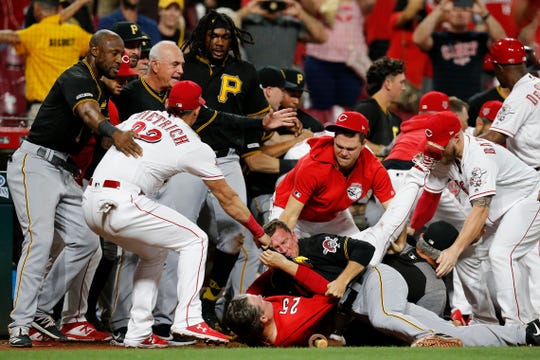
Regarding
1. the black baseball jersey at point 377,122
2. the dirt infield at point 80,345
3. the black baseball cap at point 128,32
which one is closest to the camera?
the dirt infield at point 80,345

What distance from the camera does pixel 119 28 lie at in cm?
836

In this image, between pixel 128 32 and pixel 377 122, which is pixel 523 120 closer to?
pixel 377 122

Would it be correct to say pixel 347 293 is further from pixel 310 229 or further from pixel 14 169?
pixel 14 169

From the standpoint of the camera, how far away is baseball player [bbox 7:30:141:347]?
23.2 feet

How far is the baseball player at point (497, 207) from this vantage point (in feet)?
24.4

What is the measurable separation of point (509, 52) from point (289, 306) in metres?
3.00

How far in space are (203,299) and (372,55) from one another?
477cm

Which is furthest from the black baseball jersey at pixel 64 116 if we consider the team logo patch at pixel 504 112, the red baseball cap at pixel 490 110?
the red baseball cap at pixel 490 110

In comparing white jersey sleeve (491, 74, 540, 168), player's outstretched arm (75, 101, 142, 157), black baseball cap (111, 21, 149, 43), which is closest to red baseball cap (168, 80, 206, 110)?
player's outstretched arm (75, 101, 142, 157)

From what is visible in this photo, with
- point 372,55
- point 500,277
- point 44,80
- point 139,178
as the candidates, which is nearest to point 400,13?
point 372,55

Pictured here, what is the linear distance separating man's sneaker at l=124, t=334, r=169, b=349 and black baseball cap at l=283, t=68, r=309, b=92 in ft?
9.44

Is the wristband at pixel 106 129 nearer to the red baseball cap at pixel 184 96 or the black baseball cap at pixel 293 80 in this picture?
the red baseball cap at pixel 184 96

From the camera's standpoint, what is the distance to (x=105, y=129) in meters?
6.90

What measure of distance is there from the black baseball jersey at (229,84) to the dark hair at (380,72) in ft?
4.82
